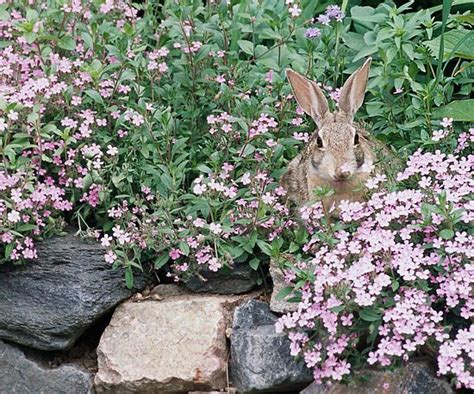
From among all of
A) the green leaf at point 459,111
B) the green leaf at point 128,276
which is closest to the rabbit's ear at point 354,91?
the green leaf at point 459,111

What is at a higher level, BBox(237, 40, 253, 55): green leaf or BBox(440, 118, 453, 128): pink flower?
BBox(440, 118, 453, 128): pink flower

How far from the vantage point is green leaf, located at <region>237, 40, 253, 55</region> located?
6095 mm

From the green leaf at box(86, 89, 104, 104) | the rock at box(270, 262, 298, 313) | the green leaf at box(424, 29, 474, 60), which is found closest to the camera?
the rock at box(270, 262, 298, 313)

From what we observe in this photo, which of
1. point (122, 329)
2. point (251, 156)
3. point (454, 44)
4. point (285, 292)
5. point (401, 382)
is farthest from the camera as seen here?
point (454, 44)

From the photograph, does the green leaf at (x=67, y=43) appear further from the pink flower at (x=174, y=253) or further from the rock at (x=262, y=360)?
the rock at (x=262, y=360)

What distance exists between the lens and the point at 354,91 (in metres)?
5.52

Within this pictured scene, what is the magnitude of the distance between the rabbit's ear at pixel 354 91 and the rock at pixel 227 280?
939 mm

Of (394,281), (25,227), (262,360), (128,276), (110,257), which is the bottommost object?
(262,360)

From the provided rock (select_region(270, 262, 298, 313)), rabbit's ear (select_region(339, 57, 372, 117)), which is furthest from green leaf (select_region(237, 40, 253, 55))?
rock (select_region(270, 262, 298, 313))

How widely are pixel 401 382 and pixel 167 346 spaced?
1.15 m

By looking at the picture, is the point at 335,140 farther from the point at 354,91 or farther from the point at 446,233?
the point at 446,233

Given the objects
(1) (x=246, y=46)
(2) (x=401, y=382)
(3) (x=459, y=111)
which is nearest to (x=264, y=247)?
(2) (x=401, y=382)

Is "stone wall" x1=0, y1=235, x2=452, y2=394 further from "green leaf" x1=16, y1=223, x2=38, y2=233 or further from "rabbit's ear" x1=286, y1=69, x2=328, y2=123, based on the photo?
"rabbit's ear" x1=286, y1=69, x2=328, y2=123

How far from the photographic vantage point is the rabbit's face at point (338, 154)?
5203mm
